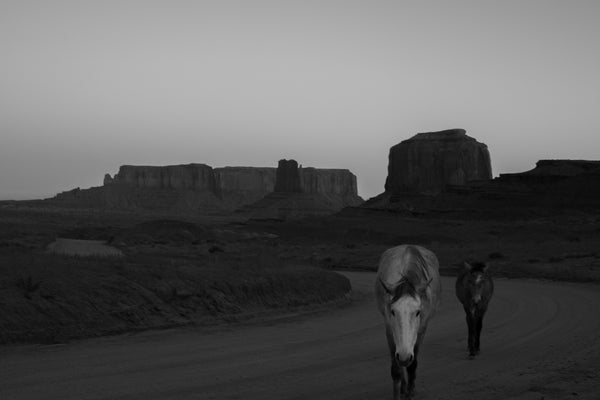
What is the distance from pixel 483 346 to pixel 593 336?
306cm

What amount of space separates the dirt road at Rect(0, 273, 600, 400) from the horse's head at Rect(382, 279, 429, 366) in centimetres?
203

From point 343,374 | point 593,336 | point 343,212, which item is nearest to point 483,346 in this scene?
point 593,336

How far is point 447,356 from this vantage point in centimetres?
1347

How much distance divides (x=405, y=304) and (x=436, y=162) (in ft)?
563

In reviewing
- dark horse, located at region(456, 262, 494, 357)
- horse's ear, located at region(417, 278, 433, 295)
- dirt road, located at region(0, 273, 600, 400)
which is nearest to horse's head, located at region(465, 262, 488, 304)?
dark horse, located at region(456, 262, 494, 357)

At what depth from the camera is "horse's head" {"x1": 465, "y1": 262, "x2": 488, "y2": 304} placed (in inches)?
540

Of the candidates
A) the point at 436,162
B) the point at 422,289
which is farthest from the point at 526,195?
the point at 422,289

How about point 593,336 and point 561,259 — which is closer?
point 593,336

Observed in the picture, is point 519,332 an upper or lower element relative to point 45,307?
lower

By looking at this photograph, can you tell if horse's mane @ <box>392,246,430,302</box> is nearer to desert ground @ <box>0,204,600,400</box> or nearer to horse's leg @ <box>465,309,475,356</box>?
desert ground @ <box>0,204,600,400</box>

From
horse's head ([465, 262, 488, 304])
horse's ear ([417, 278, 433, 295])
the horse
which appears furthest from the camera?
horse's head ([465, 262, 488, 304])

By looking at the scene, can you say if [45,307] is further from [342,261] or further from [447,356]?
[342,261]

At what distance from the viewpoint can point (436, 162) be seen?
577ft

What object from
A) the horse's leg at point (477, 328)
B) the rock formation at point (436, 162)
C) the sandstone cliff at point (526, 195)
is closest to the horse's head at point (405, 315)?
the horse's leg at point (477, 328)
